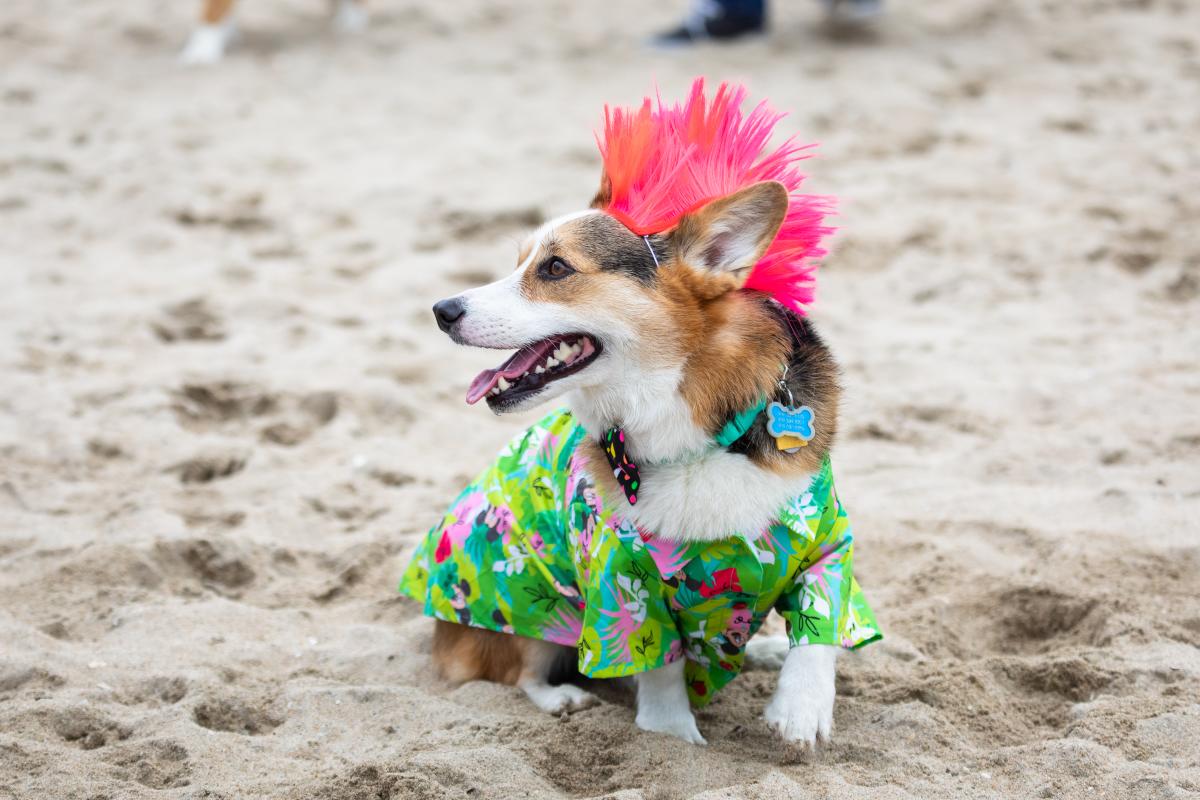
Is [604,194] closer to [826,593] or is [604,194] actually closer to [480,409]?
[826,593]

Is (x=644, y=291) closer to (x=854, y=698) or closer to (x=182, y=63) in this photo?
(x=854, y=698)

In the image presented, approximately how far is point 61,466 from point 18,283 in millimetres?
1732

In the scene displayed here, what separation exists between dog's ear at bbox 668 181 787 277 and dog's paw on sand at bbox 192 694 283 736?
1383mm

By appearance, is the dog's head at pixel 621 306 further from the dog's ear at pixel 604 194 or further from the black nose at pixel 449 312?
the dog's ear at pixel 604 194

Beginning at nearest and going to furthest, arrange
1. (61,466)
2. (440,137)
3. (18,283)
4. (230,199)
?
(61,466) → (18,283) → (230,199) → (440,137)

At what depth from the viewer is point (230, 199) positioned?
6461 mm

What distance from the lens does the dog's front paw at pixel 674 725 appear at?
2838 millimetres

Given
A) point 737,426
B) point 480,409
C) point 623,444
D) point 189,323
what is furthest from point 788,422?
point 189,323

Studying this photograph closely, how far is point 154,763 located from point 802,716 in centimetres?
132

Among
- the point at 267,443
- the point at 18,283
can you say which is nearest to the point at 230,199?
the point at 18,283

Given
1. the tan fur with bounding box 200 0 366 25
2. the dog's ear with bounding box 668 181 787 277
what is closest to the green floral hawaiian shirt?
the dog's ear with bounding box 668 181 787 277

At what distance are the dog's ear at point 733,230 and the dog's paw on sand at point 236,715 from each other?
1383 millimetres

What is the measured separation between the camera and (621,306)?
272cm

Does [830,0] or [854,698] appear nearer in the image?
[854,698]
